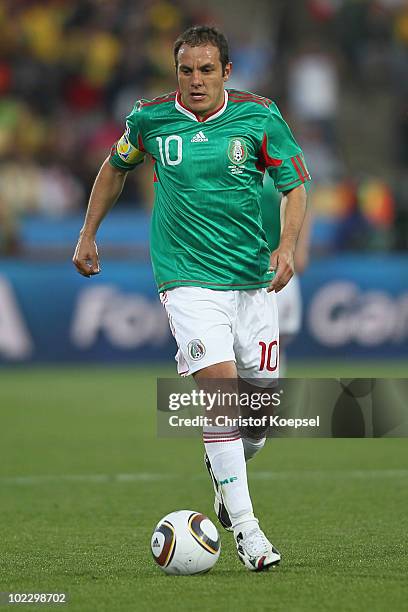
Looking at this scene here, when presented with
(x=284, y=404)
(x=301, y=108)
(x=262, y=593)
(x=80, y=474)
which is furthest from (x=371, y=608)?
(x=301, y=108)

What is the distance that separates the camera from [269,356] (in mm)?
5758

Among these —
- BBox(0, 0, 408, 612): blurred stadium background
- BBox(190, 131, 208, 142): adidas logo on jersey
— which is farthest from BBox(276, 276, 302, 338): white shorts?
BBox(190, 131, 208, 142): adidas logo on jersey

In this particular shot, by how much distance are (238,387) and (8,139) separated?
12.7m

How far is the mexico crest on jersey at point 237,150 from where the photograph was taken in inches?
217

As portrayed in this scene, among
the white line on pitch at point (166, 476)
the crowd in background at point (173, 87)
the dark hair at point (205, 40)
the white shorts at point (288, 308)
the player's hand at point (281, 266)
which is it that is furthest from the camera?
the crowd in background at point (173, 87)

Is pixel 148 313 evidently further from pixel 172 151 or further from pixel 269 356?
pixel 172 151

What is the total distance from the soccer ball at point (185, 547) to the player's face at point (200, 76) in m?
1.77

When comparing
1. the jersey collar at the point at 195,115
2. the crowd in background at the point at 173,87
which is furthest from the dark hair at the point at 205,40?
the crowd in background at the point at 173,87

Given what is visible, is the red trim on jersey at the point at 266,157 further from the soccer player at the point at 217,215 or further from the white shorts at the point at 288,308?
the white shorts at the point at 288,308

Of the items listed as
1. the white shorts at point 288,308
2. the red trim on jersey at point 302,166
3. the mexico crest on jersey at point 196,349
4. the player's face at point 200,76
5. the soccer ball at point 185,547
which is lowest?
the soccer ball at point 185,547

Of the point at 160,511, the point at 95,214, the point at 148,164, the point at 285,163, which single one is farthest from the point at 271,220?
the point at 148,164

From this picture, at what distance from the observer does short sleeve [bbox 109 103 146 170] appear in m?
5.73

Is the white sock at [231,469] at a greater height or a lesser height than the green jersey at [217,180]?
lesser

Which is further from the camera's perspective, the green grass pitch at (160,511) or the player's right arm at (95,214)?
the player's right arm at (95,214)
